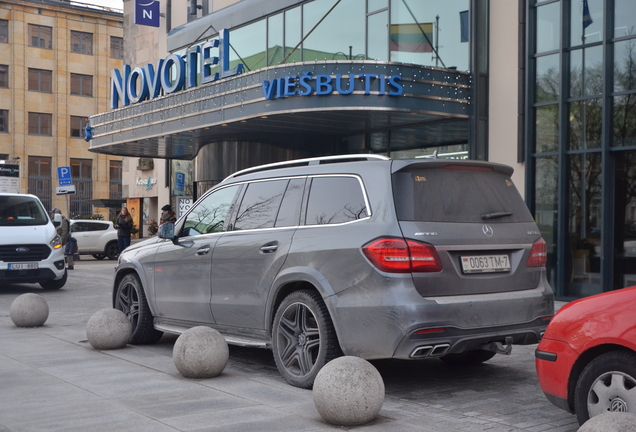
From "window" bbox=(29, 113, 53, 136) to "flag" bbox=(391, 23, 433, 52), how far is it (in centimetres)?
5315

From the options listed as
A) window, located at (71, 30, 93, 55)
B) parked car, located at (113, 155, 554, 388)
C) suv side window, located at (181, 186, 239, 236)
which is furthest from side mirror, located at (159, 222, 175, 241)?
window, located at (71, 30, 93, 55)

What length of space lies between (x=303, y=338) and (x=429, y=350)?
45.4 inches

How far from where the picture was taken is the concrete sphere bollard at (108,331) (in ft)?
26.8

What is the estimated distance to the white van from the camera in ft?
49.1

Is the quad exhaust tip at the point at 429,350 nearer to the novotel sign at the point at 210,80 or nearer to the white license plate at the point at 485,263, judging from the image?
the white license plate at the point at 485,263

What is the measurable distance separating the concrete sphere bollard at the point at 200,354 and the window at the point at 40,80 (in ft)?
202

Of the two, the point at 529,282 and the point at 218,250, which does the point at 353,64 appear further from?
the point at 529,282

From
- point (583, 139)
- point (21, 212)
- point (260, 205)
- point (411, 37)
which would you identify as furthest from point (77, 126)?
point (260, 205)

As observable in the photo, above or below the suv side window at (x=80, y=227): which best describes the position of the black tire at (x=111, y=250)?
below

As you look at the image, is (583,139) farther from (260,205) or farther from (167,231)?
(167,231)

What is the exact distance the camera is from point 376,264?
18.6 ft

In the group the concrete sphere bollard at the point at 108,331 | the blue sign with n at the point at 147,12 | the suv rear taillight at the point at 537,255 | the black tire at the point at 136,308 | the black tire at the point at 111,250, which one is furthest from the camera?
the black tire at the point at 111,250

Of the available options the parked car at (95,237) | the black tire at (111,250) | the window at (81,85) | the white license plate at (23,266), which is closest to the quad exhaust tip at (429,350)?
the white license plate at (23,266)

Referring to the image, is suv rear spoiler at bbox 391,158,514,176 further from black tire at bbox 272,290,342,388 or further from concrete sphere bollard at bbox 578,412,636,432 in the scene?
concrete sphere bollard at bbox 578,412,636,432
